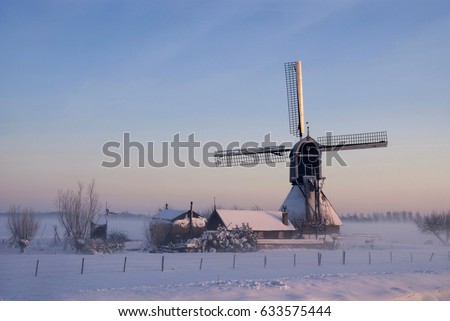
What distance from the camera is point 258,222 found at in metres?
42.0

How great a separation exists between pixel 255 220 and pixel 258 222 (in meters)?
0.36

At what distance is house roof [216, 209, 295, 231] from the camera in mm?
40781

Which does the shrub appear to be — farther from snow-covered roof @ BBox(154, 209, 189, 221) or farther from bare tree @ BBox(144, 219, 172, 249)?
snow-covered roof @ BBox(154, 209, 189, 221)

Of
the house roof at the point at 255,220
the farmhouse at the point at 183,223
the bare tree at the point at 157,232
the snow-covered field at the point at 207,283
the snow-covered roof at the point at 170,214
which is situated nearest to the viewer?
the snow-covered field at the point at 207,283

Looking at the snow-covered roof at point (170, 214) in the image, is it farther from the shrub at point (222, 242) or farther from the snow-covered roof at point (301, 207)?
the snow-covered roof at point (301, 207)

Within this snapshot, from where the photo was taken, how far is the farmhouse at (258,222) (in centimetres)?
4088

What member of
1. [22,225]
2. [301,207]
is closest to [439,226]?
[301,207]

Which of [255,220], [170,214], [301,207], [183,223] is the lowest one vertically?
[183,223]

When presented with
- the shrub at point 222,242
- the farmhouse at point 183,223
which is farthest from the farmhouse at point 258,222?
the shrub at point 222,242

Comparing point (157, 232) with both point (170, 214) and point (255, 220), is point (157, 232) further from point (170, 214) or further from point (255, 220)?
point (255, 220)
